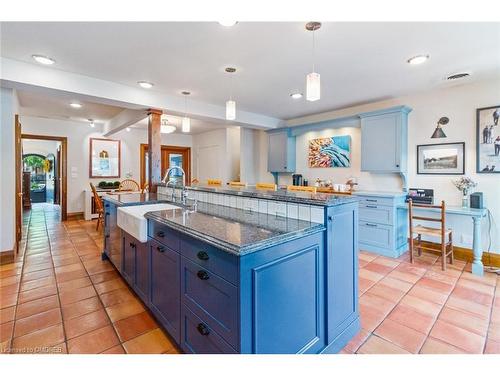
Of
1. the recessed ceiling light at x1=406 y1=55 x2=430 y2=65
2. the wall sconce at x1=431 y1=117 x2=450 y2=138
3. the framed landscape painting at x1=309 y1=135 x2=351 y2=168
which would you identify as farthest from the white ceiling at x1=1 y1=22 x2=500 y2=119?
the framed landscape painting at x1=309 y1=135 x2=351 y2=168

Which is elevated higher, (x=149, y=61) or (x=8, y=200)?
(x=149, y=61)

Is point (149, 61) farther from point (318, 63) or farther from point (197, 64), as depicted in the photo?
point (318, 63)

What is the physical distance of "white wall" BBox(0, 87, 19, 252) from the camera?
3139 millimetres

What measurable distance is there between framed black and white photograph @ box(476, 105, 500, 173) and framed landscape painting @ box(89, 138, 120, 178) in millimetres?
7414

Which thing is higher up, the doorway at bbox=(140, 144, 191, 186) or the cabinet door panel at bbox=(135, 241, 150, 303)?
the doorway at bbox=(140, 144, 191, 186)

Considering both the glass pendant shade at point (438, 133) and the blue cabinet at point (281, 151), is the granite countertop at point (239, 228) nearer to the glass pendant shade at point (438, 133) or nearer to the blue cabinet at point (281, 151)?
the glass pendant shade at point (438, 133)

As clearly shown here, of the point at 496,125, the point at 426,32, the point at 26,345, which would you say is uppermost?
the point at 426,32

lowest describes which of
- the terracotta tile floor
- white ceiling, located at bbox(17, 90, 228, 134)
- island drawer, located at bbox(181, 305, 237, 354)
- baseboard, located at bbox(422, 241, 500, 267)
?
the terracotta tile floor

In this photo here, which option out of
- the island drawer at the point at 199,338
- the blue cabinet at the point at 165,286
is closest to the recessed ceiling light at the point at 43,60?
the blue cabinet at the point at 165,286

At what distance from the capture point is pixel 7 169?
3.22 meters

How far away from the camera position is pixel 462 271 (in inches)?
120

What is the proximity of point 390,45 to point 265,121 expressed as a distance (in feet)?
10.4

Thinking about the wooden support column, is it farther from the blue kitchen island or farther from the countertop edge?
the countertop edge

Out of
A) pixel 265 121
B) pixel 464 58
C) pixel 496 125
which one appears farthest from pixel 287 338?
pixel 265 121
